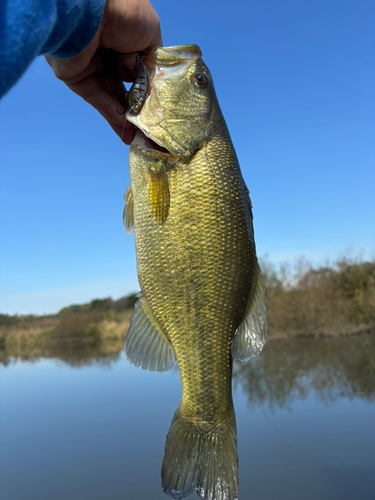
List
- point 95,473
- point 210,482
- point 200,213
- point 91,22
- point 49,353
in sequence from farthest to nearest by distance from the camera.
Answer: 1. point 49,353
2. point 95,473
3. point 200,213
4. point 210,482
5. point 91,22

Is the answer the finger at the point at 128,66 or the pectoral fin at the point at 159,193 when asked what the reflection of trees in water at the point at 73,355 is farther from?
the pectoral fin at the point at 159,193

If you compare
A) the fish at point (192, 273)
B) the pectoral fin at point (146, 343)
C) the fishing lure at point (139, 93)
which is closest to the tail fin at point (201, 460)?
the fish at point (192, 273)

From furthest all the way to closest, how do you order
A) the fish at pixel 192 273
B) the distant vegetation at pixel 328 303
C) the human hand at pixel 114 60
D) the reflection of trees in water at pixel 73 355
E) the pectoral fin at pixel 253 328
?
the reflection of trees in water at pixel 73 355
the distant vegetation at pixel 328 303
the pectoral fin at pixel 253 328
the fish at pixel 192 273
the human hand at pixel 114 60

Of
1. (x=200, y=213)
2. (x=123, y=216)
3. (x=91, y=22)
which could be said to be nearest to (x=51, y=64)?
(x=91, y=22)

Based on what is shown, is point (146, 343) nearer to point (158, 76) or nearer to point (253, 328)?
point (253, 328)

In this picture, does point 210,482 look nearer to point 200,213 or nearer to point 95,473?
point 200,213

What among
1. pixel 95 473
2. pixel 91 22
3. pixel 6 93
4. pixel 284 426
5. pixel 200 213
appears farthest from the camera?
pixel 284 426

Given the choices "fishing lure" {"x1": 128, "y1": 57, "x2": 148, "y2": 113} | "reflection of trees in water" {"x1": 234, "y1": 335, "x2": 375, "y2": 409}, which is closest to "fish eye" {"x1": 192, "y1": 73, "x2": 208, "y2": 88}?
"fishing lure" {"x1": 128, "y1": 57, "x2": 148, "y2": 113}
